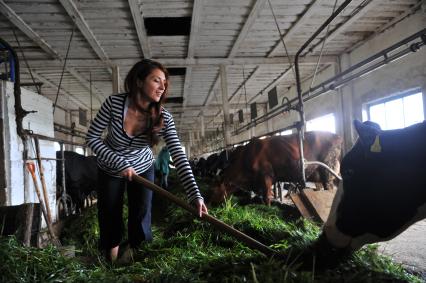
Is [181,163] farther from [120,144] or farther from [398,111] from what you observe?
[398,111]

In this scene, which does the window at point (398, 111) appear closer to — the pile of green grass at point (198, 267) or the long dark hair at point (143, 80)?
the pile of green grass at point (198, 267)

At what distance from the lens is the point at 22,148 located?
457 cm

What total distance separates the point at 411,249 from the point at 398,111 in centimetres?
489

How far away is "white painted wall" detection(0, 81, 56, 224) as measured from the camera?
4.31 meters

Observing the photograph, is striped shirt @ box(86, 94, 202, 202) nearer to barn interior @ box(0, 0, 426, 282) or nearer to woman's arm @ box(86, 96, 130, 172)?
woman's arm @ box(86, 96, 130, 172)

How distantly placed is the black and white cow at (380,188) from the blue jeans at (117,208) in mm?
1580

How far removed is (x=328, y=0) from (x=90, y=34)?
4674 mm

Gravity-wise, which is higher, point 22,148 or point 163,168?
point 22,148

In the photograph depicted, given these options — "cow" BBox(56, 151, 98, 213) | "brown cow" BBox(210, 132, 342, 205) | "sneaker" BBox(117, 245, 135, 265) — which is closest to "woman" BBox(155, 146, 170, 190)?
"cow" BBox(56, 151, 98, 213)

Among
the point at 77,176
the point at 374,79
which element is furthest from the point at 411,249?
the point at 77,176

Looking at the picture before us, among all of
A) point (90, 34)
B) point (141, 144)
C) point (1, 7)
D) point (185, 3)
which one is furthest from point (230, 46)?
point (141, 144)

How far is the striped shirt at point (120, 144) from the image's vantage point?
99.5 inches

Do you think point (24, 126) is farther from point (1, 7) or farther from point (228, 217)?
point (228, 217)

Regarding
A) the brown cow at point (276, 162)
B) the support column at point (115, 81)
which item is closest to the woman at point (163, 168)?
the support column at point (115, 81)
